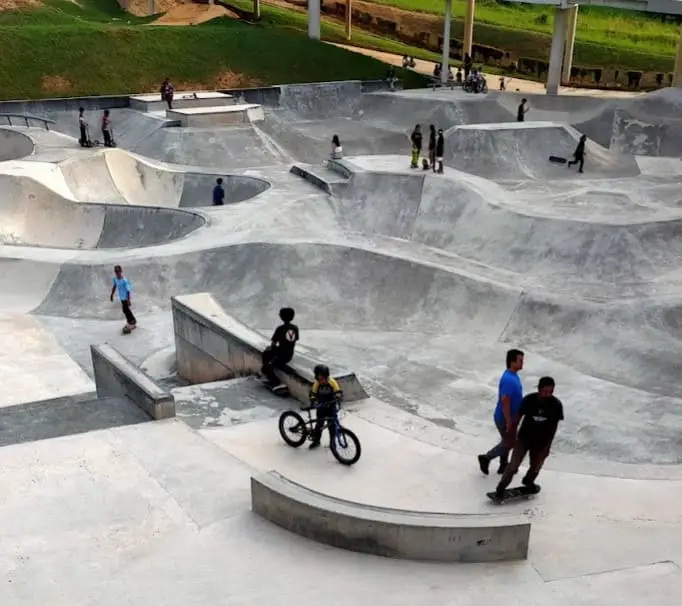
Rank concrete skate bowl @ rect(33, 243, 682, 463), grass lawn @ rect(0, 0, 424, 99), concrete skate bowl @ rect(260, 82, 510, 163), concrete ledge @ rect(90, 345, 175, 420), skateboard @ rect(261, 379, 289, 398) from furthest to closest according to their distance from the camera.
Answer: grass lawn @ rect(0, 0, 424, 99)
concrete skate bowl @ rect(260, 82, 510, 163)
concrete skate bowl @ rect(33, 243, 682, 463)
skateboard @ rect(261, 379, 289, 398)
concrete ledge @ rect(90, 345, 175, 420)

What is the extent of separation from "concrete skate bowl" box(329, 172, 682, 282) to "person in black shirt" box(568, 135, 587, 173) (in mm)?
3017

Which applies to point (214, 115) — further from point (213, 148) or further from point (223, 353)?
point (223, 353)

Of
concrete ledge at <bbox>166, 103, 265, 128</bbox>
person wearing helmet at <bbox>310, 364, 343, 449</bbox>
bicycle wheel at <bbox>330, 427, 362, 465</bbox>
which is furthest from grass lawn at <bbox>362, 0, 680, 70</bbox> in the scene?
bicycle wheel at <bbox>330, 427, 362, 465</bbox>

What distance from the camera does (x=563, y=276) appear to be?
17312 mm

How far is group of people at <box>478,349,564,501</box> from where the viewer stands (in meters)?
7.00

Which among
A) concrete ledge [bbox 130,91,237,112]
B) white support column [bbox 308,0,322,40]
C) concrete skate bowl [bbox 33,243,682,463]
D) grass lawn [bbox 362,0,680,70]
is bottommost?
concrete skate bowl [bbox 33,243,682,463]

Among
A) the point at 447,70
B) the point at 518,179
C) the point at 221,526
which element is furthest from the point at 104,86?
the point at 221,526

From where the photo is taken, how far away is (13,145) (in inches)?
1107

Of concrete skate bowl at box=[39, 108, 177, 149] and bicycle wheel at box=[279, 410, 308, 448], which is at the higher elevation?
concrete skate bowl at box=[39, 108, 177, 149]

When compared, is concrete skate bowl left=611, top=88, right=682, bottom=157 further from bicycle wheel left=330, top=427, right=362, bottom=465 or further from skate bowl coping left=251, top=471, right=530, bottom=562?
skate bowl coping left=251, top=471, right=530, bottom=562

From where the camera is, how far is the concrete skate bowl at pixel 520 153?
79.9ft

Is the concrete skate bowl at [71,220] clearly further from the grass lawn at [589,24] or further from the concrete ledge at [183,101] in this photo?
the grass lawn at [589,24]

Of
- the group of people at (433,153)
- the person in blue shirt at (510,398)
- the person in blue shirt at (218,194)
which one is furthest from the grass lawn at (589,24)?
the person in blue shirt at (510,398)

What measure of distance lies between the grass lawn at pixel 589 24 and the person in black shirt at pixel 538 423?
5190 centimetres
